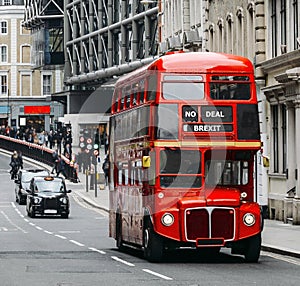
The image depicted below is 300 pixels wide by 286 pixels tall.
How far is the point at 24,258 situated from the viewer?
26562 mm

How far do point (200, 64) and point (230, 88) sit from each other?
2.69 feet

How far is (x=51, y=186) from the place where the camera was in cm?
5284

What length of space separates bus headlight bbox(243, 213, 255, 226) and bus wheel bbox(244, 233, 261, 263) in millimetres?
309

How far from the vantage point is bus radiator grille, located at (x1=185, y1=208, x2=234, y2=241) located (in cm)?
2441

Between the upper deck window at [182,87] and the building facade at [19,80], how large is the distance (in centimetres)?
11393

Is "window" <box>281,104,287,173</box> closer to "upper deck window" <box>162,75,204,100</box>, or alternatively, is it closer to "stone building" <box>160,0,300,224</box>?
"stone building" <box>160,0,300,224</box>

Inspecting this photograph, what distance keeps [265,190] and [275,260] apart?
56.7ft

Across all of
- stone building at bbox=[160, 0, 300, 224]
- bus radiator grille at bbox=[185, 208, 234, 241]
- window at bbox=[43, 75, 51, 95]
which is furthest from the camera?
window at bbox=[43, 75, 51, 95]

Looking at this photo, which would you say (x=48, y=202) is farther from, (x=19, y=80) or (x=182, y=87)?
(x=19, y=80)

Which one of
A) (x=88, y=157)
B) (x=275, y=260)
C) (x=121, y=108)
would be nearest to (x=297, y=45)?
(x=121, y=108)

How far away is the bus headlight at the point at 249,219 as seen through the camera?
24.5m

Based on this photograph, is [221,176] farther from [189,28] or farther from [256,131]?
[189,28]

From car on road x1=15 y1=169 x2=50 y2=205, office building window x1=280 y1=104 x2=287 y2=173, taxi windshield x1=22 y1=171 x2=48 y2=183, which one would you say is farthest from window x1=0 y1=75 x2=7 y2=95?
office building window x1=280 y1=104 x2=287 y2=173

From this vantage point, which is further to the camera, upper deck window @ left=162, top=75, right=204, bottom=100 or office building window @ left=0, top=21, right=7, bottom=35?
office building window @ left=0, top=21, right=7, bottom=35
